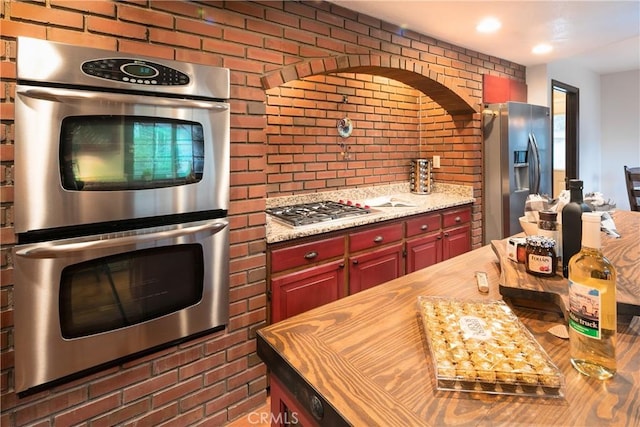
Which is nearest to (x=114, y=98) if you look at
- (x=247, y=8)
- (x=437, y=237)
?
(x=247, y=8)

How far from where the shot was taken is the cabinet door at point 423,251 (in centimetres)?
289

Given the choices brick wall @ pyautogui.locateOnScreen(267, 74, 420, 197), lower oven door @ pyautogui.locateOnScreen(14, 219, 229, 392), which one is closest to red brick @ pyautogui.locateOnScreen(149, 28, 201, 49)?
lower oven door @ pyautogui.locateOnScreen(14, 219, 229, 392)

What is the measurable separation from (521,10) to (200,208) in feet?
8.37

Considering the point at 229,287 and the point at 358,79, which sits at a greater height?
the point at 358,79

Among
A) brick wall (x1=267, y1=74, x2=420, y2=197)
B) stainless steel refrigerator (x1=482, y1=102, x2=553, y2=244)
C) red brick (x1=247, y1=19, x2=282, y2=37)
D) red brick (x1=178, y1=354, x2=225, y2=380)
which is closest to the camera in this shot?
red brick (x1=178, y1=354, x2=225, y2=380)

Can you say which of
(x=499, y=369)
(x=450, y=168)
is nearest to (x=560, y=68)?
(x=450, y=168)

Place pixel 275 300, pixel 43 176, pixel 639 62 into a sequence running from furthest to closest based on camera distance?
pixel 639 62 → pixel 275 300 → pixel 43 176

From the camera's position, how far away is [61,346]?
1.39m

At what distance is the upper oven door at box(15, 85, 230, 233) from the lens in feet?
4.23

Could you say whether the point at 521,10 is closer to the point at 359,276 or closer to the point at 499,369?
the point at 359,276

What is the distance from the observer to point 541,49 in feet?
11.0

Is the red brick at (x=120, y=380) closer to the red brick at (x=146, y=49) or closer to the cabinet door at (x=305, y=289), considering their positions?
the cabinet door at (x=305, y=289)

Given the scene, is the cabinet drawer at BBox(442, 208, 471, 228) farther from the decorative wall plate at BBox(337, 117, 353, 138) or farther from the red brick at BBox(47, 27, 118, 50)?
the red brick at BBox(47, 27, 118, 50)

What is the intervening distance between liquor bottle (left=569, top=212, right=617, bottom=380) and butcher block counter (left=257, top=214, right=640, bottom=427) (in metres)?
0.03
